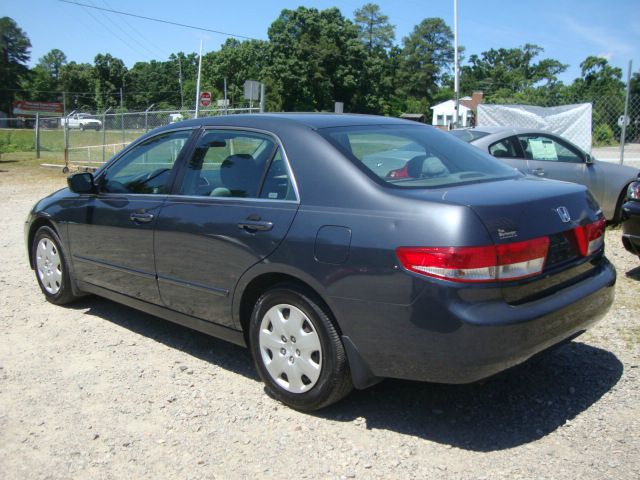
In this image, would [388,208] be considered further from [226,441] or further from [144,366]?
[144,366]

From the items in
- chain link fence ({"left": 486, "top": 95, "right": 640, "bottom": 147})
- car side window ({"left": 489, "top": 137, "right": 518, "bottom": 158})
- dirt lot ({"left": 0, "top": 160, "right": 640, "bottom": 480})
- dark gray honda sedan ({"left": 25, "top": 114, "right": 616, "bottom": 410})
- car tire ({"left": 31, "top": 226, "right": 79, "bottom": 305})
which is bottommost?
dirt lot ({"left": 0, "top": 160, "right": 640, "bottom": 480})

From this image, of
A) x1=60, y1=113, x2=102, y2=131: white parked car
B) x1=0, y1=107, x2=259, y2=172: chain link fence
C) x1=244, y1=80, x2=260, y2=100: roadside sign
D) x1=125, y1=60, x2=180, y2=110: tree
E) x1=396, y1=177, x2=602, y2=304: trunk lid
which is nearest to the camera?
x1=396, y1=177, x2=602, y2=304: trunk lid

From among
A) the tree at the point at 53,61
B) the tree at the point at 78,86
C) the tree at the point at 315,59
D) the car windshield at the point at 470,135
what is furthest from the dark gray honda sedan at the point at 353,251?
the tree at the point at 53,61

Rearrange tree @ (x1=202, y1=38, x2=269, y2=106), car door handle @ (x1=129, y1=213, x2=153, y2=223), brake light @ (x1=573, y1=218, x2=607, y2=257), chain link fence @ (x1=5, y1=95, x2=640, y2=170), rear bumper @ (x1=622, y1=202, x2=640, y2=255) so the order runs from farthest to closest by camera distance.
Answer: tree @ (x1=202, y1=38, x2=269, y2=106)
chain link fence @ (x1=5, y1=95, x2=640, y2=170)
rear bumper @ (x1=622, y1=202, x2=640, y2=255)
car door handle @ (x1=129, y1=213, x2=153, y2=223)
brake light @ (x1=573, y1=218, x2=607, y2=257)

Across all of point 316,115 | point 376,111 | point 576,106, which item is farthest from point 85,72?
point 316,115

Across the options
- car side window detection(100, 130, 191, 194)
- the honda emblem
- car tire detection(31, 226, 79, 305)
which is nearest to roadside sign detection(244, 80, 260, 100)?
car tire detection(31, 226, 79, 305)

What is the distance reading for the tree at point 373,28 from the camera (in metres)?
93.4

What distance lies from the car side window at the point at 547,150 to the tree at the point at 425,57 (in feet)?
327

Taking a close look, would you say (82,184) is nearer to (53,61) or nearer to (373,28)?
(373,28)

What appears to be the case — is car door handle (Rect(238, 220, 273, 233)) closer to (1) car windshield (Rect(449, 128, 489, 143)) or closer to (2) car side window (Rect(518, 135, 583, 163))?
(1) car windshield (Rect(449, 128, 489, 143))

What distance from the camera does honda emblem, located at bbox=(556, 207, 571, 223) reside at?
3.26 m

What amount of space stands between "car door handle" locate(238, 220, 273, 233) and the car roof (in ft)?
2.08

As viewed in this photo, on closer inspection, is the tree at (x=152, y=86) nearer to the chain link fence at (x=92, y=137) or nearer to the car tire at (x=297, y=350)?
the chain link fence at (x=92, y=137)

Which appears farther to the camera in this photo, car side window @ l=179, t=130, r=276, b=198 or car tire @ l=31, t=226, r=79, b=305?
car tire @ l=31, t=226, r=79, b=305
